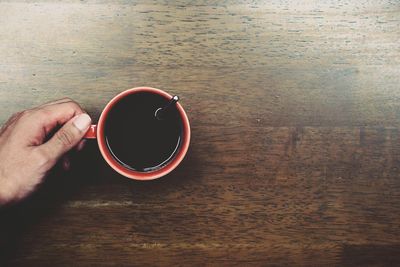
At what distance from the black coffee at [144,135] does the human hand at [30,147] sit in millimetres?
84

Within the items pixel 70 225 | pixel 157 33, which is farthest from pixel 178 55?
pixel 70 225

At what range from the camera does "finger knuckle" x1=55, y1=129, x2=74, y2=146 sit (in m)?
0.80

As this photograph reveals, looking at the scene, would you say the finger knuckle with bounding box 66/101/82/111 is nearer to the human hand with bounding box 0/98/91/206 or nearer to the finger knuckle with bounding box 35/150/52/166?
the human hand with bounding box 0/98/91/206

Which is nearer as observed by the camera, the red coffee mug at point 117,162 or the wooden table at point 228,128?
the red coffee mug at point 117,162

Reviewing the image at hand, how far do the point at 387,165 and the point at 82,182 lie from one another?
25.4 inches

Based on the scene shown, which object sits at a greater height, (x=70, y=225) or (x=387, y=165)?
A: (x=387, y=165)

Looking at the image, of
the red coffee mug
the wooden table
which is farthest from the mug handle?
the wooden table

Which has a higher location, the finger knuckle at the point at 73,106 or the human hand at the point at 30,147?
the finger knuckle at the point at 73,106

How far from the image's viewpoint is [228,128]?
3.07 feet

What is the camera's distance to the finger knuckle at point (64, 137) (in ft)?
2.61

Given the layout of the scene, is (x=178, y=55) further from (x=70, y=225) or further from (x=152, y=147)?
(x=70, y=225)

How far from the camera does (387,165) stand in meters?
0.95

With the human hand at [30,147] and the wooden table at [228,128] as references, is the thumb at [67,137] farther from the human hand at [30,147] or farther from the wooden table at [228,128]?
the wooden table at [228,128]

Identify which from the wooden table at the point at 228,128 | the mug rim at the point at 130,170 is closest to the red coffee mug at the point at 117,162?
the mug rim at the point at 130,170
